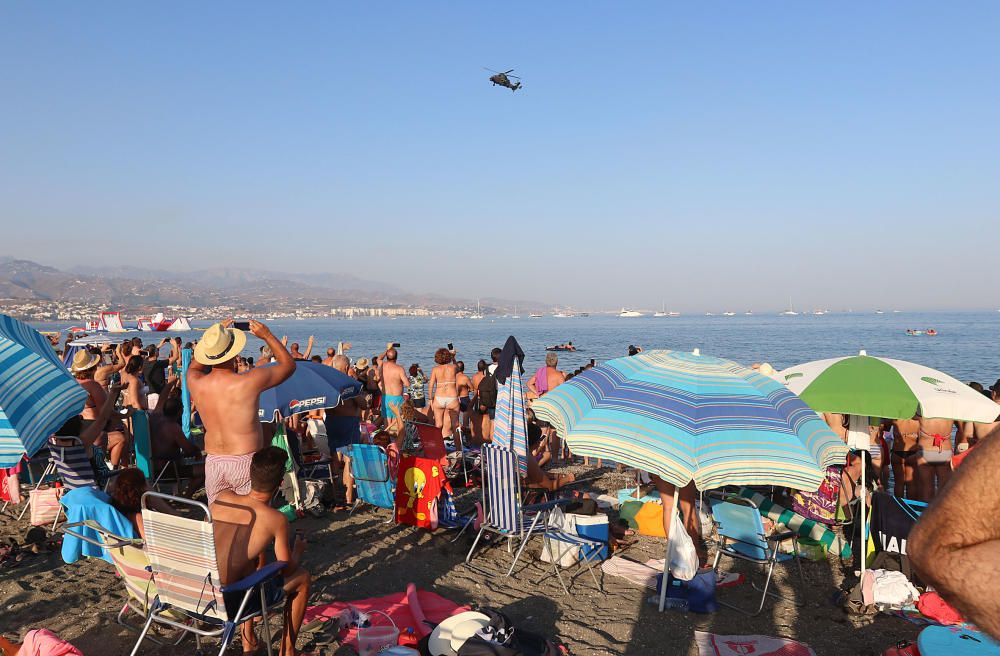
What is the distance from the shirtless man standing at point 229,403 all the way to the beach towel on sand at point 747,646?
10.4 ft

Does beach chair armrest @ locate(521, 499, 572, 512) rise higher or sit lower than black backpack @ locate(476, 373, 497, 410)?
lower

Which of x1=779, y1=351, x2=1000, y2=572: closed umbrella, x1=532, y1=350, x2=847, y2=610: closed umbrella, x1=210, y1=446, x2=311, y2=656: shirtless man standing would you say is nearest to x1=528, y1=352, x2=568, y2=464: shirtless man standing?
x1=779, y1=351, x2=1000, y2=572: closed umbrella

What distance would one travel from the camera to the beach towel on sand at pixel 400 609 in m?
4.12

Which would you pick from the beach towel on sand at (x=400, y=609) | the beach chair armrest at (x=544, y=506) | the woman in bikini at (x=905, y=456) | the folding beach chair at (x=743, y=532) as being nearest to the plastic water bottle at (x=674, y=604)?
the folding beach chair at (x=743, y=532)

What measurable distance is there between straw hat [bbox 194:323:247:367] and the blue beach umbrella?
1661 millimetres

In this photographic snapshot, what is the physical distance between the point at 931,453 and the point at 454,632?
229 inches

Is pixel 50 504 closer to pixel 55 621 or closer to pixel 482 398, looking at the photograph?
pixel 55 621

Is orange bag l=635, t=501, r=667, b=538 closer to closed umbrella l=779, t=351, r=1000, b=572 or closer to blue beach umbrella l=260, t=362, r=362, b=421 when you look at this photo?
closed umbrella l=779, t=351, r=1000, b=572

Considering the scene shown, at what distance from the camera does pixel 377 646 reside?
12.4 feet

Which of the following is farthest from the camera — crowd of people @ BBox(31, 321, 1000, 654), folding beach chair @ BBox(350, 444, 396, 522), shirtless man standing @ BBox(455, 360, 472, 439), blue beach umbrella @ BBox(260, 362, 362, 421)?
shirtless man standing @ BBox(455, 360, 472, 439)

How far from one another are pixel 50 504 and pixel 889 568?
7.04 m

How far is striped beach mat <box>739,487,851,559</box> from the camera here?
5809 millimetres

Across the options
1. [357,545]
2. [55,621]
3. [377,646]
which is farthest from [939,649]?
[55,621]

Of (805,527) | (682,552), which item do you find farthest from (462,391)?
(682,552)
